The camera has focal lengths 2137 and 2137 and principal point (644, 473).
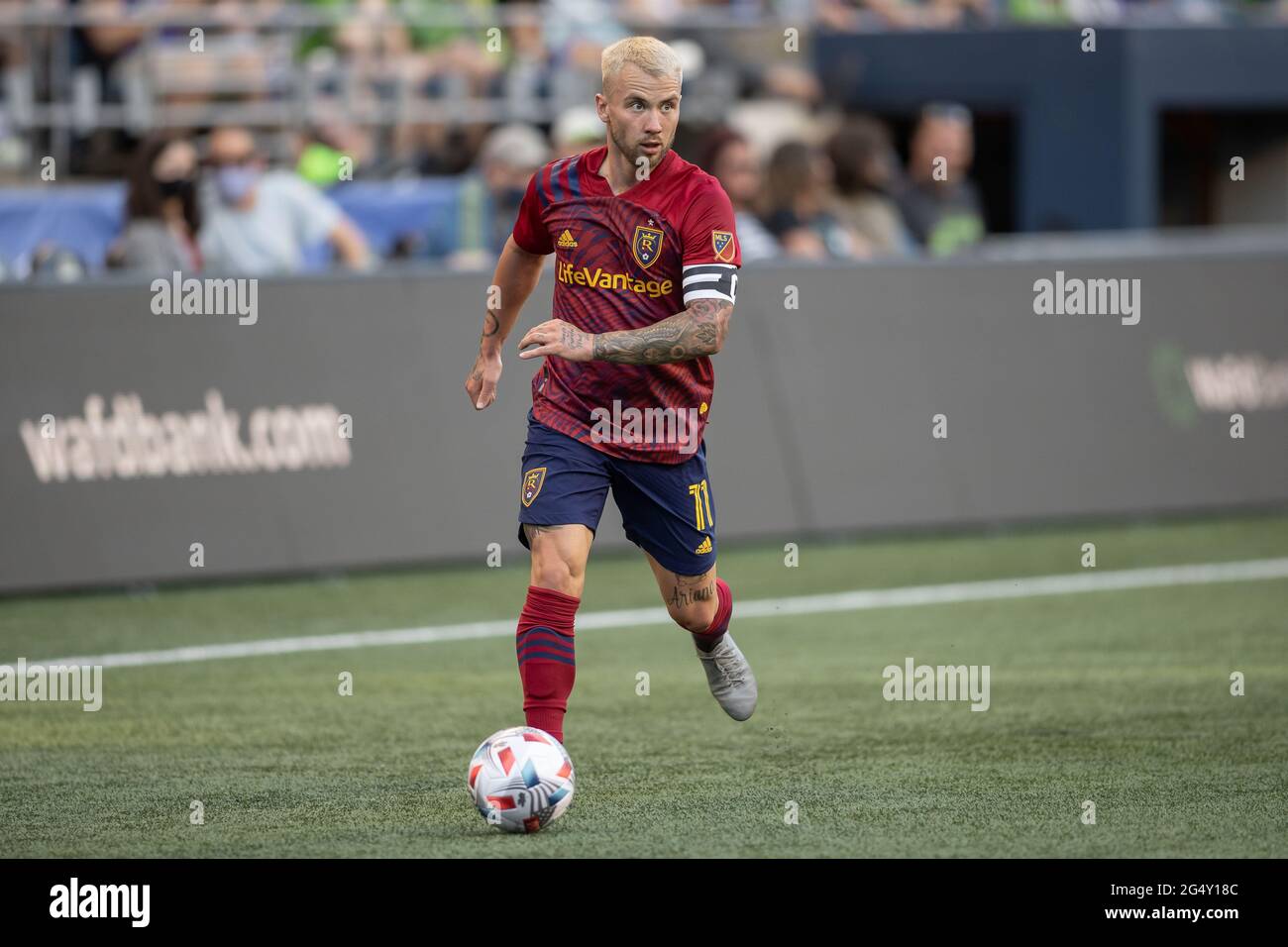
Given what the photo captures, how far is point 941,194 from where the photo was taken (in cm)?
1627

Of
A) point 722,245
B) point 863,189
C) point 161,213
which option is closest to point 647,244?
point 722,245

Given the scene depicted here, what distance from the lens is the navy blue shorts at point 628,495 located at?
22.2 ft

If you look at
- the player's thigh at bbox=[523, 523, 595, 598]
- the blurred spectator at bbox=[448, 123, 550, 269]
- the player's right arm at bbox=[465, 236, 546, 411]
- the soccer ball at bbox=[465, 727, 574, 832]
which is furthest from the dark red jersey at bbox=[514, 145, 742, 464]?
the blurred spectator at bbox=[448, 123, 550, 269]

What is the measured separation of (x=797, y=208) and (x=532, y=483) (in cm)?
763

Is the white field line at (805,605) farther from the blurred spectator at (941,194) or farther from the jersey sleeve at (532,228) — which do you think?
the blurred spectator at (941,194)

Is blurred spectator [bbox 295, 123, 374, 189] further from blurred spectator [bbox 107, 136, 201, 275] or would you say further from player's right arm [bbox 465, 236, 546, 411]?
player's right arm [bbox 465, 236, 546, 411]

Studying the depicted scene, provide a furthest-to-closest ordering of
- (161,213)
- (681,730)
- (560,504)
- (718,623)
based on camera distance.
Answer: (161,213), (681,730), (718,623), (560,504)

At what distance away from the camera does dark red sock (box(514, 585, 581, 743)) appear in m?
6.64

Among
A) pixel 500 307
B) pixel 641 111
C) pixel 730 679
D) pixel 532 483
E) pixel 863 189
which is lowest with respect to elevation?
pixel 730 679

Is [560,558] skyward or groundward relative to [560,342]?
groundward

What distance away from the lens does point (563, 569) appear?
6680 mm

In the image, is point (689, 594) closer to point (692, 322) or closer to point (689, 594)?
point (689, 594)

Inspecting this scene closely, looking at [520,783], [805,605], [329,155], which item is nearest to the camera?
[520,783]

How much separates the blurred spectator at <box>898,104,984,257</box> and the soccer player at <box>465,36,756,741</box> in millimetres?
8834
